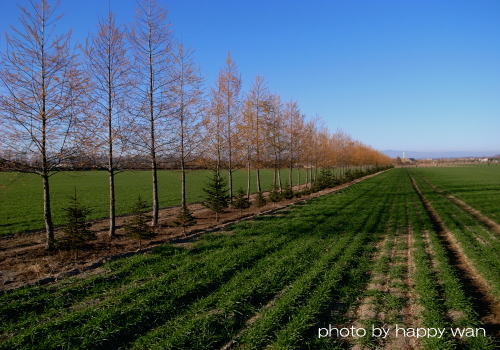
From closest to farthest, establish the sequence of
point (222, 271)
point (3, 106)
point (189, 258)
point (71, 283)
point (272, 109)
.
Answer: point (71, 283) < point (222, 271) < point (189, 258) < point (3, 106) < point (272, 109)

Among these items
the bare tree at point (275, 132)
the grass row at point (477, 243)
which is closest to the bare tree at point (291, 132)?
the bare tree at point (275, 132)

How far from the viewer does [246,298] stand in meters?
6.21

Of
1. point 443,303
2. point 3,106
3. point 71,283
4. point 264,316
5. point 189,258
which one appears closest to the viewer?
point 264,316

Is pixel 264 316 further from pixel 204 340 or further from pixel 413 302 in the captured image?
pixel 413 302

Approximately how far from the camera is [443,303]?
6059 mm

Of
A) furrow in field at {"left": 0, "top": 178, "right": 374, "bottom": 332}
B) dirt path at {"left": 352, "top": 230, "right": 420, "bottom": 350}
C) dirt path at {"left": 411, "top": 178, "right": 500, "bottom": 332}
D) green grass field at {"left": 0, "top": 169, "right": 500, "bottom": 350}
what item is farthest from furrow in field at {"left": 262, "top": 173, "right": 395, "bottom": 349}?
furrow in field at {"left": 0, "top": 178, "right": 374, "bottom": 332}

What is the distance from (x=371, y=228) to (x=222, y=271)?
30.2 feet

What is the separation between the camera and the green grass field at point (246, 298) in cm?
483

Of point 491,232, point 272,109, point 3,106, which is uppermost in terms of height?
point 272,109

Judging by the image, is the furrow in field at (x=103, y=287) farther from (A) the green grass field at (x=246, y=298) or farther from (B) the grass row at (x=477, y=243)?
(B) the grass row at (x=477, y=243)

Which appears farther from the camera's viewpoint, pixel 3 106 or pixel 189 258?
pixel 3 106

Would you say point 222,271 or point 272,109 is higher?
point 272,109

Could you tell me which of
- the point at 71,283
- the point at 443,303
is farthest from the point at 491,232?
the point at 71,283

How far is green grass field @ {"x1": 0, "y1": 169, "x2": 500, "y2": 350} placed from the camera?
483 centimetres
